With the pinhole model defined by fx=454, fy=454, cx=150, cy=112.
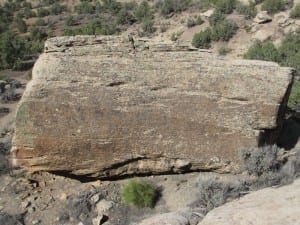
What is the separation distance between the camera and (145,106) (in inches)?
370

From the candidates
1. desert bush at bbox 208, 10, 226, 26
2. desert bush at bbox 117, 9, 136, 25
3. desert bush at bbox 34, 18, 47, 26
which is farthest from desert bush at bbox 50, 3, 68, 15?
desert bush at bbox 208, 10, 226, 26

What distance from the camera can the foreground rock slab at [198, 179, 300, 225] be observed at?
6.63 meters

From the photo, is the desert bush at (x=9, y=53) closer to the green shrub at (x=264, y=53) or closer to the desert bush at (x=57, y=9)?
the desert bush at (x=57, y=9)

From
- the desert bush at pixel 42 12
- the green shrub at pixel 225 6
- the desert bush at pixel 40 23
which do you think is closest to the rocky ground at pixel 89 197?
the green shrub at pixel 225 6

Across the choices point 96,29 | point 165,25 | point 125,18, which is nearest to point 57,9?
point 125,18

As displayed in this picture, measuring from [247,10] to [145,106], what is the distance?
1899 centimetres

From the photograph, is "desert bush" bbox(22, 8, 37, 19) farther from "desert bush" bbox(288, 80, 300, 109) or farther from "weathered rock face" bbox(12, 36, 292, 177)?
"weathered rock face" bbox(12, 36, 292, 177)

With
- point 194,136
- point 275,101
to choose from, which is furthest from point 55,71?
point 275,101

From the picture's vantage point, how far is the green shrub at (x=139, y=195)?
9336mm

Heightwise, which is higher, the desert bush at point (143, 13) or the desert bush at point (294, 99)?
the desert bush at point (294, 99)

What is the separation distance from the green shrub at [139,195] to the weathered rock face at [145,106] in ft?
2.13

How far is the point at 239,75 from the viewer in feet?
30.8

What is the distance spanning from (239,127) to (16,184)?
5.17 metres

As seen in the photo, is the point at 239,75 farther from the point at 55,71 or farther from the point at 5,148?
the point at 5,148
